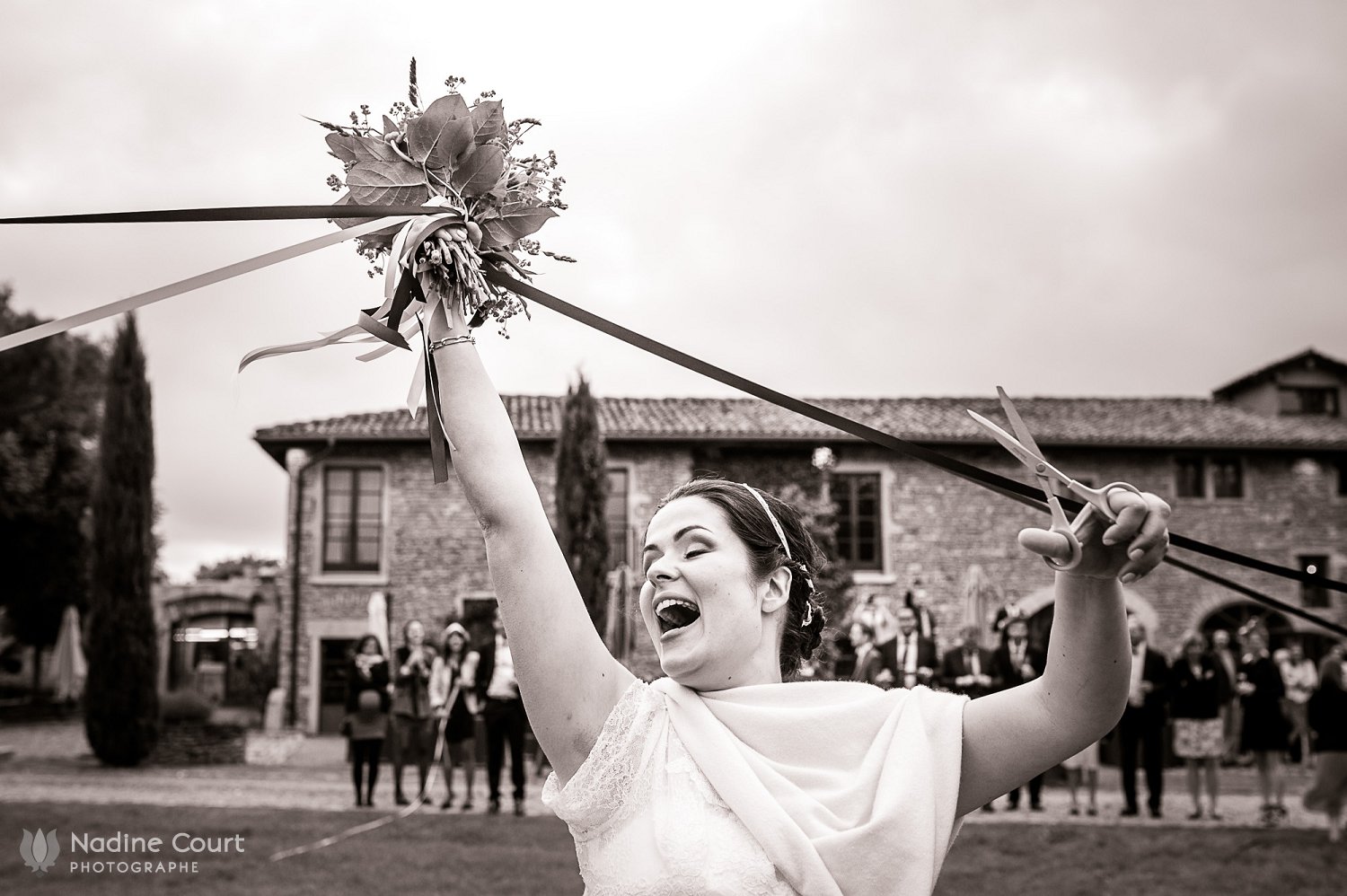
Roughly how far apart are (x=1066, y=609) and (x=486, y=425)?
0.96 meters

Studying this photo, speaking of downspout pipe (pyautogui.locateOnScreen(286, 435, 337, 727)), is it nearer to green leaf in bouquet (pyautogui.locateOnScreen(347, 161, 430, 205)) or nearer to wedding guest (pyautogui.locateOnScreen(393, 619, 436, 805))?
wedding guest (pyautogui.locateOnScreen(393, 619, 436, 805))

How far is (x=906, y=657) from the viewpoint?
11305 millimetres

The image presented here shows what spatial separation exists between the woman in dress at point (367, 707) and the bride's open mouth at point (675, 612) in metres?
9.71

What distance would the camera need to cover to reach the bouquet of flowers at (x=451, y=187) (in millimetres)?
1905

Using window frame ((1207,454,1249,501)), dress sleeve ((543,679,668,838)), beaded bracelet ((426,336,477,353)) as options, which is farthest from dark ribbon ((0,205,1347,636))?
window frame ((1207,454,1249,501))

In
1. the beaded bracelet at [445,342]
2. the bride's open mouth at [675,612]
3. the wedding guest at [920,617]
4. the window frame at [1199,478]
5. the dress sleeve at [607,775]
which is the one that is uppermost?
the window frame at [1199,478]

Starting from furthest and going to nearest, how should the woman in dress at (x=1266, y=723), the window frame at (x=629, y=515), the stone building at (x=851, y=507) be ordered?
the stone building at (x=851, y=507) < the window frame at (x=629, y=515) < the woman in dress at (x=1266, y=723)

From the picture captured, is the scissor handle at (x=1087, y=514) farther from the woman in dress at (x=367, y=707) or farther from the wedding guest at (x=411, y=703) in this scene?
the wedding guest at (x=411, y=703)

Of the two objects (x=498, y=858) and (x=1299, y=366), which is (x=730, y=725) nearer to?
(x=498, y=858)

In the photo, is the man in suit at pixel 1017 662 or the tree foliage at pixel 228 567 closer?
the man in suit at pixel 1017 662

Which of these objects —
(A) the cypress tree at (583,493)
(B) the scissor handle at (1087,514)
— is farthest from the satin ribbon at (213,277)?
(A) the cypress tree at (583,493)

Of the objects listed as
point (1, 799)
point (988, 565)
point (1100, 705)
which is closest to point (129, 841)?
point (1, 799)

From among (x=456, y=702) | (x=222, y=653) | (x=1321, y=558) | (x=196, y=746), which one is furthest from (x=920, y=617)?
(x=222, y=653)

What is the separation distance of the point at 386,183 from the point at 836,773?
1.26 m
